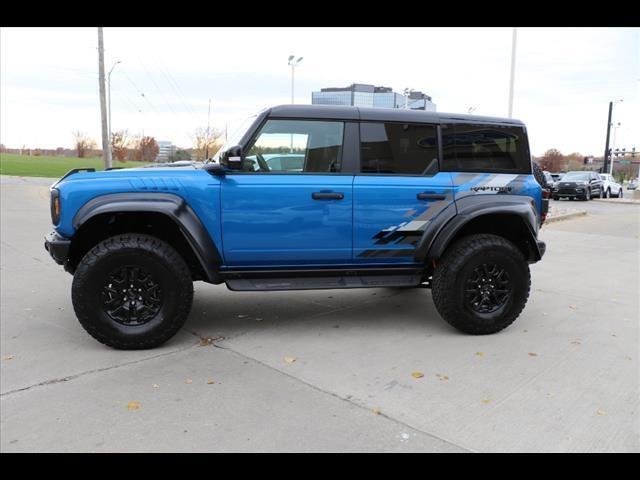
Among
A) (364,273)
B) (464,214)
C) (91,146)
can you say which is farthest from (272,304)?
(91,146)

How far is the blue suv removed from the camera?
4094 millimetres

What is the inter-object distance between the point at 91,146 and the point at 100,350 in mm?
115459

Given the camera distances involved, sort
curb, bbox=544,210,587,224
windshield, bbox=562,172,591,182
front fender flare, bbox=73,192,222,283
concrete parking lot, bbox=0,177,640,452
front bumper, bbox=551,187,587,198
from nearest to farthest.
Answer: concrete parking lot, bbox=0,177,640,452 < front fender flare, bbox=73,192,222,283 < curb, bbox=544,210,587,224 < front bumper, bbox=551,187,587,198 < windshield, bbox=562,172,591,182

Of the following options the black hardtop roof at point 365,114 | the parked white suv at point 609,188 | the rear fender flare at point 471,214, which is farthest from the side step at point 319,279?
the parked white suv at point 609,188

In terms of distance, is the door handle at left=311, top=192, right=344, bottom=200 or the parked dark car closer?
the door handle at left=311, top=192, right=344, bottom=200

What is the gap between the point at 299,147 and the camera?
4.45m

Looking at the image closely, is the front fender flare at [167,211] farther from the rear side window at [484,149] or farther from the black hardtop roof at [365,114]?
the rear side window at [484,149]

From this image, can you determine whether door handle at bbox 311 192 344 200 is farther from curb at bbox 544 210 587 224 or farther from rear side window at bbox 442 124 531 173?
curb at bbox 544 210 587 224

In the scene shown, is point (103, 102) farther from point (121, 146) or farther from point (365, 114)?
point (121, 146)

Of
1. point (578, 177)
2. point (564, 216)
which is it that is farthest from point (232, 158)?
point (578, 177)

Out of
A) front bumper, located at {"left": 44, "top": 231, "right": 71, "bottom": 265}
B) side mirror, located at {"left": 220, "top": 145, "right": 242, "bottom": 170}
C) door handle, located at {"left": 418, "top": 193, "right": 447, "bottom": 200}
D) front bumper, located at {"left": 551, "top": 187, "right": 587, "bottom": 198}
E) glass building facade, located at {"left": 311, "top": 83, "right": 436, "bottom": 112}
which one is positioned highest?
glass building facade, located at {"left": 311, "top": 83, "right": 436, "bottom": 112}

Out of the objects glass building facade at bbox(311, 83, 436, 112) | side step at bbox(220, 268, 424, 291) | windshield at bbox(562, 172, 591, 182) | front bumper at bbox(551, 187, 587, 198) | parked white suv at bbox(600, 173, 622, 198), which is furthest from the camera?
parked white suv at bbox(600, 173, 622, 198)

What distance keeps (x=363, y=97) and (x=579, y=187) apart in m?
21.4

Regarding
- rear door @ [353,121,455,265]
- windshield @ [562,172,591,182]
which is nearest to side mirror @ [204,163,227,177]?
rear door @ [353,121,455,265]
